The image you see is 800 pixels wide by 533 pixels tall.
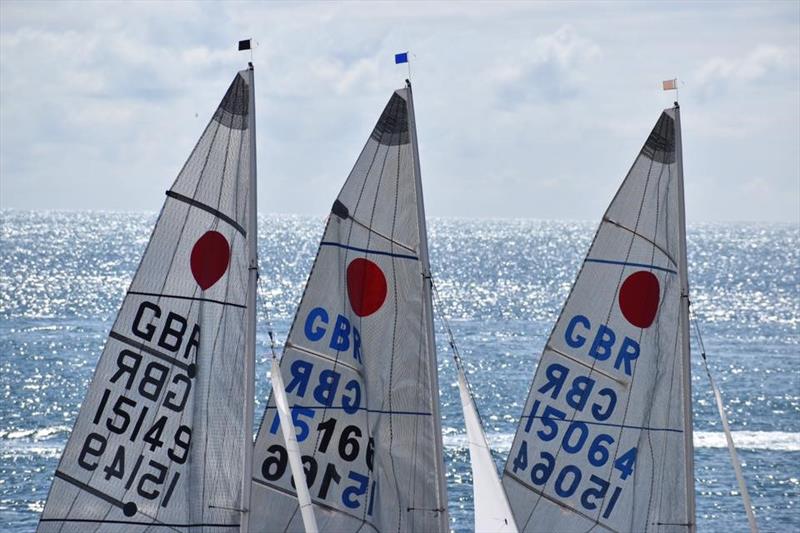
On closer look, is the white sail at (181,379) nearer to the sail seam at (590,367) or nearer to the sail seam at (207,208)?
the sail seam at (207,208)

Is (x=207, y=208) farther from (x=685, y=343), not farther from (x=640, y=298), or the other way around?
(x=685, y=343)

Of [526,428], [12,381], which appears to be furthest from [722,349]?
[526,428]

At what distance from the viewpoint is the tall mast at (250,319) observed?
21.8 m

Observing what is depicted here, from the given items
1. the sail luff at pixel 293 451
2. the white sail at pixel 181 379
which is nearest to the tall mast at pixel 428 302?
the sail luff at pixel 293 451

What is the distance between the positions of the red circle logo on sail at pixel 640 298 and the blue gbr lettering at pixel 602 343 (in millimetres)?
374

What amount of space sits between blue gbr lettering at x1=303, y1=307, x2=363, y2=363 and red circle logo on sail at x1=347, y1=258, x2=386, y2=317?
0.39m

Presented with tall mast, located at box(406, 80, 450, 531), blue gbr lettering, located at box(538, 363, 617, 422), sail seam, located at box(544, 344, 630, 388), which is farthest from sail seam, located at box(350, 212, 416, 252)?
blue gbr lettering, located at box(538, 363, 617, 422)

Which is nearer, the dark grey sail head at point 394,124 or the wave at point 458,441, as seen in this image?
the dark grey sail head at point 394,124

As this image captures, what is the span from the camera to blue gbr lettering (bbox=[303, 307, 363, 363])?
23.4 m

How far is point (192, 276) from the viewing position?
21922mm

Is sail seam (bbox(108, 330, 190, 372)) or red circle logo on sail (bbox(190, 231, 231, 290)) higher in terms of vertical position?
red circle logo on sail (bbox(190, 231, 231, 290))

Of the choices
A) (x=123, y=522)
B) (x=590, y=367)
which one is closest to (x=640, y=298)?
(x=590, y=367)

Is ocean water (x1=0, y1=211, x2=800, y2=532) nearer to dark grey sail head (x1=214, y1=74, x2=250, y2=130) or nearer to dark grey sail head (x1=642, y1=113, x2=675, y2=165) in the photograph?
dark grey sail head (x1=642, y1=113, x2=675, y2=165)

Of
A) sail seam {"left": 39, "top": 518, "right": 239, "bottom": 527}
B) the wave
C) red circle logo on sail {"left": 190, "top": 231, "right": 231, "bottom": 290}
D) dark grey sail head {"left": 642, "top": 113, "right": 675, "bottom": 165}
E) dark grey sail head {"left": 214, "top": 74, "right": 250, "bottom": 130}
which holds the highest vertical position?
dark grey sail head {"left": 214, "top": 74, "right": 250, "bottom": 130}
